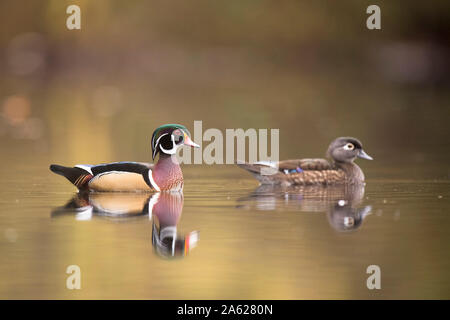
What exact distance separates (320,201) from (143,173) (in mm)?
1957

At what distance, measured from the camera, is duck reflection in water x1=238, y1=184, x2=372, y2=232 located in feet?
31.9

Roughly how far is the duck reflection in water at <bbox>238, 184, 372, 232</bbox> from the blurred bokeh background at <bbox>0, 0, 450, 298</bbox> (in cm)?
99

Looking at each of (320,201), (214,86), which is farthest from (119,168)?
(214,86)

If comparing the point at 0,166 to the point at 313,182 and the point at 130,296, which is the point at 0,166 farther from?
the point at 130,296

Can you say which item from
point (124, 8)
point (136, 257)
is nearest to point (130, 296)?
point (136, 257)

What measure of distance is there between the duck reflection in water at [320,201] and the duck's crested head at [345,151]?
57cm

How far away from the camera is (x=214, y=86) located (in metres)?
32.6

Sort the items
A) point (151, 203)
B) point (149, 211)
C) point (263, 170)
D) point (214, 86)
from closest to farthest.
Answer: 1. point (149, 211)
2. point (151, 203)
3. point (263, 170)
4. point (214, 86)

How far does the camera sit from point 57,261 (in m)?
7.91

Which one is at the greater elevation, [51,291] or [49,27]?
[49,27]

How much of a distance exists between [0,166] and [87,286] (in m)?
7.05

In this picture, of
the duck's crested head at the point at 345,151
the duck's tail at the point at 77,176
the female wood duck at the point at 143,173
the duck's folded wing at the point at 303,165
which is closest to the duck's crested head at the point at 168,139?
the female wood duck at the point at 143,173

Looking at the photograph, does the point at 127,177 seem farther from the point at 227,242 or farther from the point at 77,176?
the point at 227,242

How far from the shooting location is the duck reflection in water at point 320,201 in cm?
974
